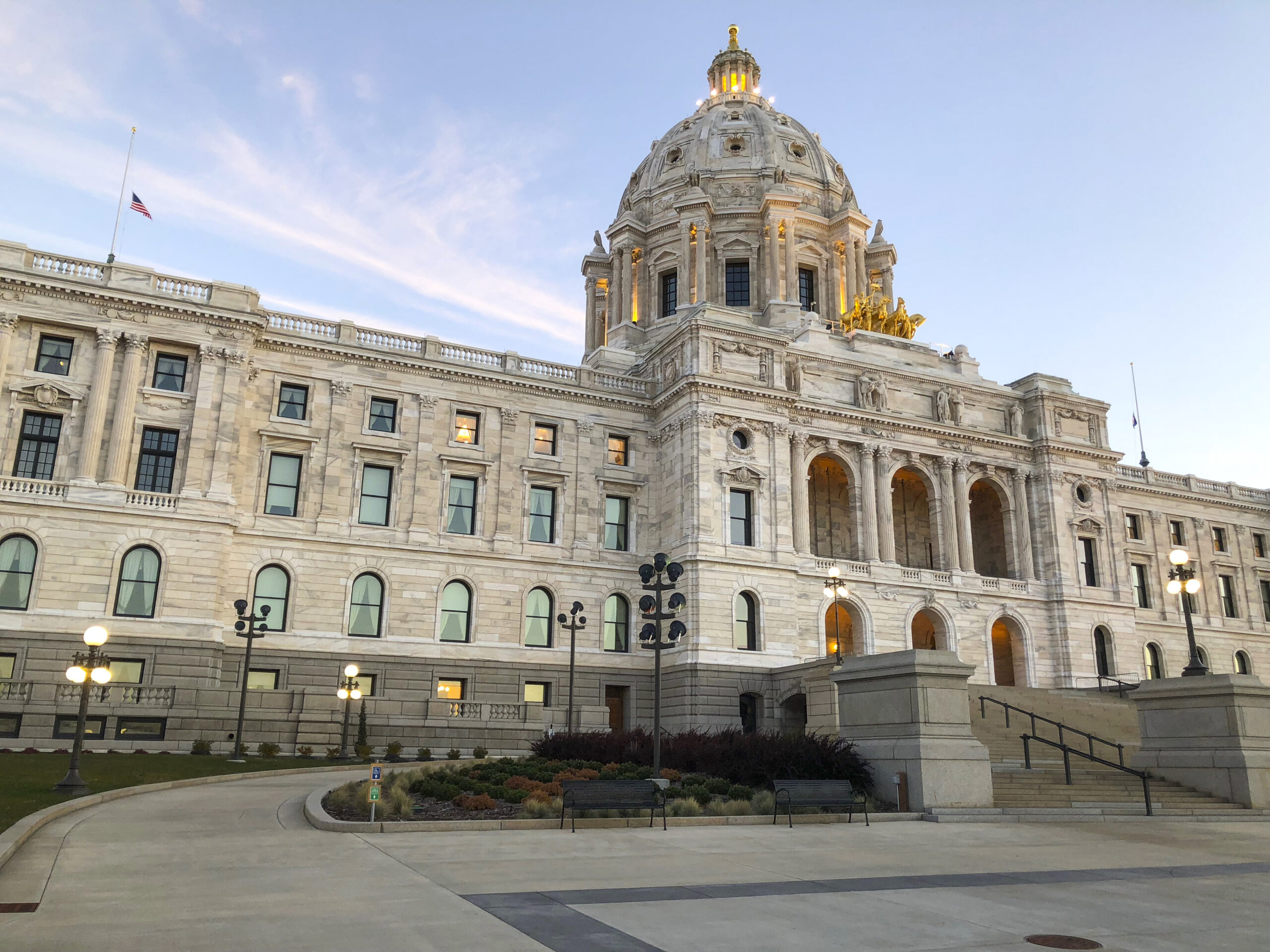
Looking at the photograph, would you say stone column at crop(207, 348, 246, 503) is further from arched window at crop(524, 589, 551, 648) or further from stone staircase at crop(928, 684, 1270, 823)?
stone staircase at crop(928, 684, 1270, 823)

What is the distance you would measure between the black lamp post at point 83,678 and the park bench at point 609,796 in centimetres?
989

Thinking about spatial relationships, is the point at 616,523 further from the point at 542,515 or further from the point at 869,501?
the point at 869,501

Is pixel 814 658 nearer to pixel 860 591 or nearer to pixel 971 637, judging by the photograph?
pixel 860 591

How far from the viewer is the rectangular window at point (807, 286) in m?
65.6

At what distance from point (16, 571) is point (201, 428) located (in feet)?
26.9

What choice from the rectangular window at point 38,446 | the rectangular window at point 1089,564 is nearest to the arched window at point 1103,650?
the rectangular window at point 1089,564

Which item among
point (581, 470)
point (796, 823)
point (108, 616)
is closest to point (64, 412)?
point (108, 616)

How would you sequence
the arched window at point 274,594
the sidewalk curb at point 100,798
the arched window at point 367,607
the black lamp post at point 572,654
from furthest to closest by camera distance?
1. the arched window at point 367,607
2. the arched window at point 274,594
3. the black lamp post at point 572,654
4. the sidewalk curb at point 100,798

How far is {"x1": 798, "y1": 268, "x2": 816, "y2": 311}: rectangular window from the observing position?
6562cm

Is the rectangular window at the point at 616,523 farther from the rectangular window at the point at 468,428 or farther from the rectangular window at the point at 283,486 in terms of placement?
the rectangular window at the point at 283,486

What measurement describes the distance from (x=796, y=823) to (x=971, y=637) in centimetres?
3280

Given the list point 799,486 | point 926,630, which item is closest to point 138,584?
point 799,486

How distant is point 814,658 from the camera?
147 ft

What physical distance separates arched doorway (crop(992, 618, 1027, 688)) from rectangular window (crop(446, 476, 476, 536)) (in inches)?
1067
